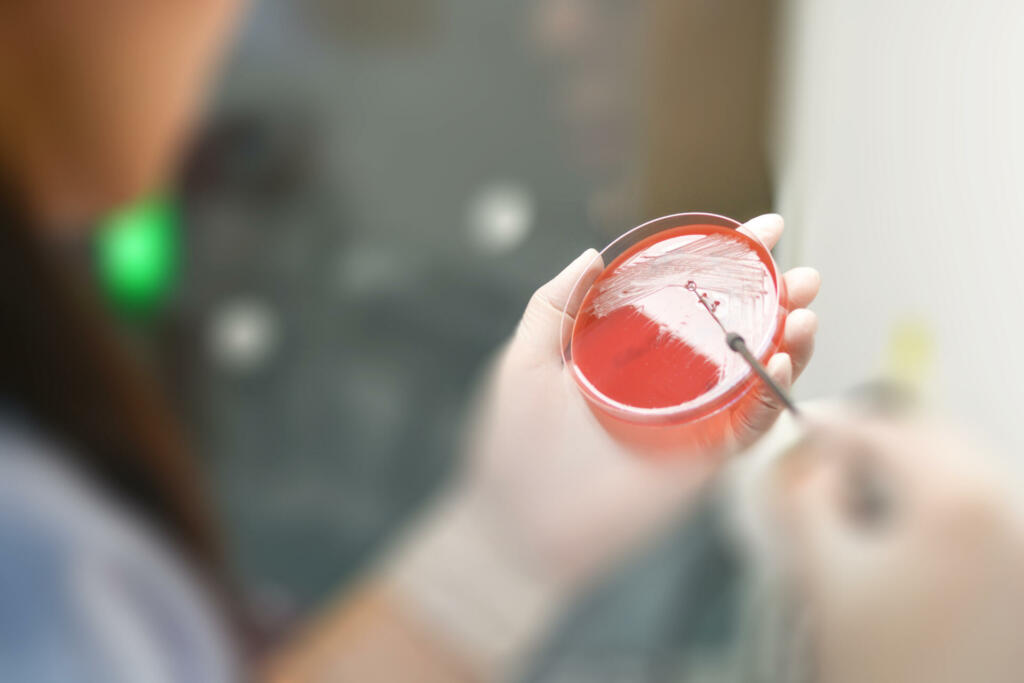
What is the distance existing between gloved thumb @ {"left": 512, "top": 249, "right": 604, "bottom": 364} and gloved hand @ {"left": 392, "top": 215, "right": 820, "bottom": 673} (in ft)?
0.10

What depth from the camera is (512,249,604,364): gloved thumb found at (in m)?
0.55

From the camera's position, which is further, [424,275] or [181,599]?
[424,275]

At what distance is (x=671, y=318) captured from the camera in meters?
0.51

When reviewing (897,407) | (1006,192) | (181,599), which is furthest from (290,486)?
(1006,192)

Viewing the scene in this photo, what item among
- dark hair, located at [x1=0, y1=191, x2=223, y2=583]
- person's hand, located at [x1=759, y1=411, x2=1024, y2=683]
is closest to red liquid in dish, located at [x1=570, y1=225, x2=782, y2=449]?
person's hand, located at [x1=759, y1=411, x2=1024, y2=683]

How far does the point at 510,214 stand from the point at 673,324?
1.64 feet

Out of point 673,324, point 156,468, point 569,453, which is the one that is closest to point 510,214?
point 569,453

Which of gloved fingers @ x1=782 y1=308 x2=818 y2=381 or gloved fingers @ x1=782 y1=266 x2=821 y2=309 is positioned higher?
gloved fingers @ x1=782 y1=266 x2=821 y2=309

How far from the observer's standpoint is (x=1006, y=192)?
25.5 inches

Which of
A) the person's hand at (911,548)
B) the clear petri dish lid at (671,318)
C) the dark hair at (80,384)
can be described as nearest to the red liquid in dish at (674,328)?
the clear petri dish lid at (671,318)

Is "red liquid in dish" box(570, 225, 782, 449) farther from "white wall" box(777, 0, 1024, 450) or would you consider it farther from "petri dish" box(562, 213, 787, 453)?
"white wall" box(777, 0, 1024, 450)

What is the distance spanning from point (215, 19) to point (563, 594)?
77cm

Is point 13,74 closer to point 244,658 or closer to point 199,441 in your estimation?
point 199,441

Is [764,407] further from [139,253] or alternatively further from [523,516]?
[139,253]
